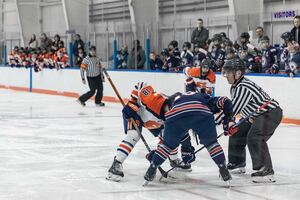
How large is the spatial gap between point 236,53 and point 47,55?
9.92 metres

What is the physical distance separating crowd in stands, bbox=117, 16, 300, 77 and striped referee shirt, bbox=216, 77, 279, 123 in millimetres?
6004

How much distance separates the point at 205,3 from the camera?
19484 mm

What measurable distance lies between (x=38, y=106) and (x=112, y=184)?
35.1ft

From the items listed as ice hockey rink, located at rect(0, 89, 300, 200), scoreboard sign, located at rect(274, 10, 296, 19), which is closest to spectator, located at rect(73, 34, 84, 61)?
scoreboard sign, located at rect(274, 10, 296, 19)

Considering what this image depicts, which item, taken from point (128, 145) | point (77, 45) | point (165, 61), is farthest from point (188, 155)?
point (77, 45)

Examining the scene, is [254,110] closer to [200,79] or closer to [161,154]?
[161,154]

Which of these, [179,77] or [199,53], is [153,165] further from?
[179,77]

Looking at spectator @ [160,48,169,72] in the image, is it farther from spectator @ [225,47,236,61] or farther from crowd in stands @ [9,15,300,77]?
spectator @ [225,47,236,61]

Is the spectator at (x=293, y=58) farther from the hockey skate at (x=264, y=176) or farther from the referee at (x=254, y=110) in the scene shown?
the hockey skate at (x=264, y=176)

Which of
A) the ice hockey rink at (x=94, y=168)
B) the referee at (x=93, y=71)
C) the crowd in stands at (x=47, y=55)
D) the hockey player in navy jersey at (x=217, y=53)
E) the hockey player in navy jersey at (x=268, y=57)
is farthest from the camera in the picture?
the crowd in stands at (x=47, y=55)

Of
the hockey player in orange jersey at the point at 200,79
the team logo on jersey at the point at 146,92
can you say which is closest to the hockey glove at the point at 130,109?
the team logo on jersey at the point at 146,92

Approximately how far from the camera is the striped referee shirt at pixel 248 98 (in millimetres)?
6633

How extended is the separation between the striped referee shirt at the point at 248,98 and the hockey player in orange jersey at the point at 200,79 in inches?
25.8

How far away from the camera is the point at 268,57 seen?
13.4 m
